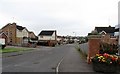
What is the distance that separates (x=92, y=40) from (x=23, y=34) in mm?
88004

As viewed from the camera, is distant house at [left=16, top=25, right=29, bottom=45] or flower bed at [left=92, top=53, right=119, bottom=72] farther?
distant house at [left=16, top=25, right=29, bottom=45]

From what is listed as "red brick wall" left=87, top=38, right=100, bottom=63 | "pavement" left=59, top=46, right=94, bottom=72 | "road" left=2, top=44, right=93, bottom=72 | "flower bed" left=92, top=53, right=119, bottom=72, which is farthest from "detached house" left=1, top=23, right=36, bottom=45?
"flower bed" left=92, top=53, right=119, bottom=72

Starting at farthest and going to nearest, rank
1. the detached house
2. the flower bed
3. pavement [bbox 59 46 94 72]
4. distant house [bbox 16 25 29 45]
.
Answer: distant house [bbox 16 25 29 45] < the detached house < pavement [bbox 59 46 94 72] < the flower bed

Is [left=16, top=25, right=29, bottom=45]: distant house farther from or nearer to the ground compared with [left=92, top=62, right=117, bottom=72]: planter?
farther from the ground

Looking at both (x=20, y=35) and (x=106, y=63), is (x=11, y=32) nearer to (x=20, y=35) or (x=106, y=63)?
(x=20, y=35)

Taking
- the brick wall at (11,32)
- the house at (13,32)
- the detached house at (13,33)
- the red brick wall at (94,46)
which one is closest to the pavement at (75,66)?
the red brick wall at (94,46)

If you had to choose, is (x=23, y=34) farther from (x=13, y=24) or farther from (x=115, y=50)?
(x=115, y=50)

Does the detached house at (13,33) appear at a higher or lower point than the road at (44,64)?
higher

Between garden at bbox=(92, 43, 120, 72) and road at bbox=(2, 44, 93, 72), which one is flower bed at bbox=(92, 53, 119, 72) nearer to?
garden at bbox=(92, 43, 120, 72)

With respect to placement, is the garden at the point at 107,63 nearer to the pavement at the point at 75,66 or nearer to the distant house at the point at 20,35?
the pavement at the point at 75,66

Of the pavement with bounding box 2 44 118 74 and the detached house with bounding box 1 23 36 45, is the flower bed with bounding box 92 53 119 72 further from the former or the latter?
the detached house with bounding box 1 23 36 45

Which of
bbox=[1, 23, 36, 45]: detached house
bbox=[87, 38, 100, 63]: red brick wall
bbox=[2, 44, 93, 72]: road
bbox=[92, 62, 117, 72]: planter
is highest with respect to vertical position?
bbox=[1, 23, 36, 45]: detached house

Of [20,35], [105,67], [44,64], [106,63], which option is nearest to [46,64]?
[44,64]

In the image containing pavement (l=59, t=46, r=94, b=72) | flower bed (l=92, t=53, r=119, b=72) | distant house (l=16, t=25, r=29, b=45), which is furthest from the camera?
distant house (l=16, t=25, r=29, b=45)
